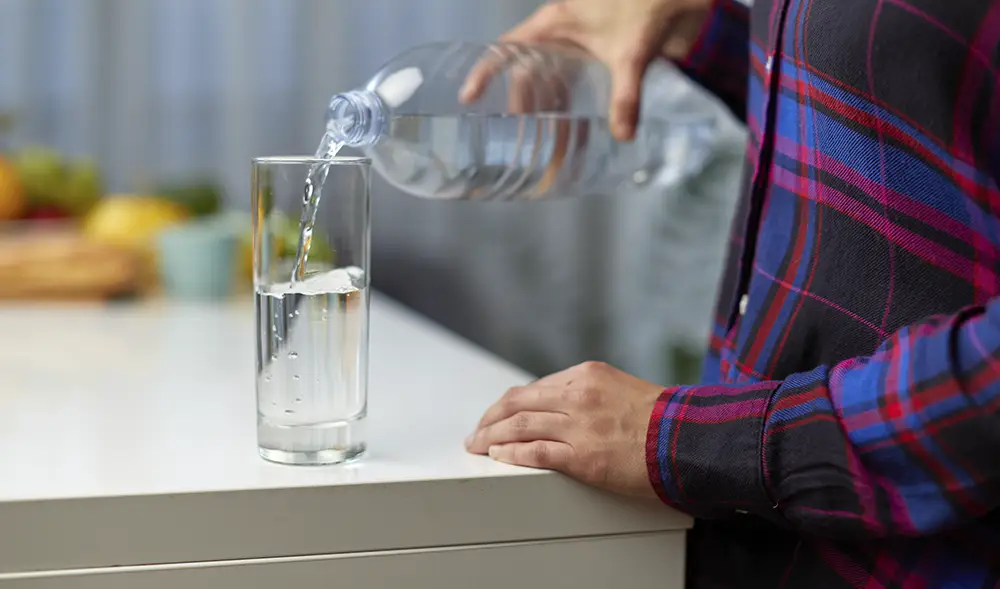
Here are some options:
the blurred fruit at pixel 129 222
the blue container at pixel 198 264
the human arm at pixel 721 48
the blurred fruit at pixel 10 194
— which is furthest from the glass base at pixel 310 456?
the blurred fruit at pixel 10 194

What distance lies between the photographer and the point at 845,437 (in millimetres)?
644

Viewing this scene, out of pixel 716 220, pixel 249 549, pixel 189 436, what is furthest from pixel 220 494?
pixel 716 220

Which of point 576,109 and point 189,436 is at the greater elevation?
point 576,109

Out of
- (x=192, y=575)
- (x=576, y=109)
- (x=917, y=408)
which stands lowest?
(x=192, y=575)

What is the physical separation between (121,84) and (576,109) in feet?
5.64

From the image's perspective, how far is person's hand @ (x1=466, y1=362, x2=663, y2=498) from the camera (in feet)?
2.28

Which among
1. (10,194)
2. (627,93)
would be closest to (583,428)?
(627,93)

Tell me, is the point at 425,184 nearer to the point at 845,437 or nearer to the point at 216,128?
the point at 845,437

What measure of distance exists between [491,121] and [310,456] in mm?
428

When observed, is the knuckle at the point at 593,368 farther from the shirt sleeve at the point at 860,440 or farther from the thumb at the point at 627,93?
the thumb at the point at 627,93

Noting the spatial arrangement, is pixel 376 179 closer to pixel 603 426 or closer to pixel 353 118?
pixel 353 118

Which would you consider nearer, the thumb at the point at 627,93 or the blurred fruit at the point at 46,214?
the thumb at the point at 627,93

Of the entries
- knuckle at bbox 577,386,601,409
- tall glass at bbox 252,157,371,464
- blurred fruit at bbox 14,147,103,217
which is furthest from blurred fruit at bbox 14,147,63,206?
knuckle at bbox 577,386,601,409

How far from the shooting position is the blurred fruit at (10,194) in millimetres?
1893
